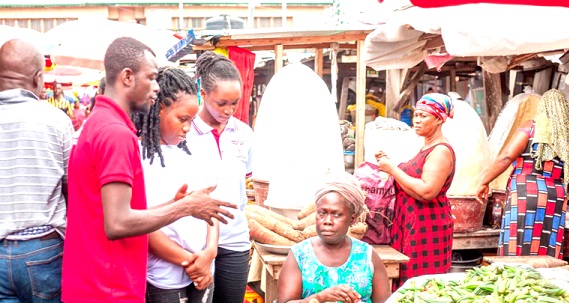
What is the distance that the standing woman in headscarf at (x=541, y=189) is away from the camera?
19.2 ft

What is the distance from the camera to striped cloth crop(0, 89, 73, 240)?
9.83 feet

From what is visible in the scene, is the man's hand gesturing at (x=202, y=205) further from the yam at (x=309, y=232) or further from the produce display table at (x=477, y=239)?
the produce display table at (x=477, y=239)

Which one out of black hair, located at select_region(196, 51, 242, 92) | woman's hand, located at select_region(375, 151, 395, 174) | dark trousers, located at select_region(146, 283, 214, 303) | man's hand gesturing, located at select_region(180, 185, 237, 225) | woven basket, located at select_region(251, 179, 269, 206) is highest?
black hair, located at select_region(196, 51, 242, 92)

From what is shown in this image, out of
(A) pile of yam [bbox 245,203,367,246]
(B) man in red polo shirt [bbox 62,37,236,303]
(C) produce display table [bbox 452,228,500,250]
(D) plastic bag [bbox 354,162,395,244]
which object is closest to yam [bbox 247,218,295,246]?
(A) pile of yam [bbox 245,203,367,246]

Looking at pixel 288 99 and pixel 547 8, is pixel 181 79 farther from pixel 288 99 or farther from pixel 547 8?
pixel 288 99

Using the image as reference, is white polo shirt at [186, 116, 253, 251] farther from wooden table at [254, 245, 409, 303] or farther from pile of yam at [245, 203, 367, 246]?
pile of yam at [245, 203, 367, 246]

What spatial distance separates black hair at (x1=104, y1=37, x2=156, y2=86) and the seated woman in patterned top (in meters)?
1.35

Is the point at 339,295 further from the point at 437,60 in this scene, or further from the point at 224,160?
the point at 437,60

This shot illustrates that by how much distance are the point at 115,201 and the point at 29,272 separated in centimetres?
72

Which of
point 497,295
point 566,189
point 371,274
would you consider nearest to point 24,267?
point 371,274

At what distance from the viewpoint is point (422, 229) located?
185 inches

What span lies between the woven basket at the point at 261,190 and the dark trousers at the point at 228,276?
8.75 ft

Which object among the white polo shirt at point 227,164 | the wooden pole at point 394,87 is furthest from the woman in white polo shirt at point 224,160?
the wooden pole at point 394,87

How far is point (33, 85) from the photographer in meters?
3.25
